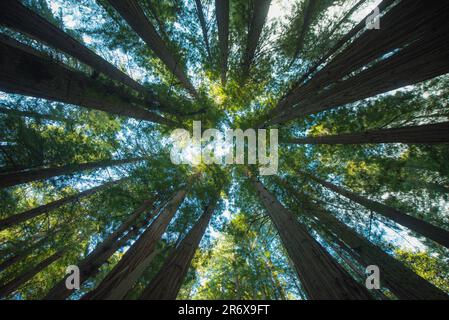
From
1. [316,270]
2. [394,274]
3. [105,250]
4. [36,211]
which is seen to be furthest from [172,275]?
[36,211]

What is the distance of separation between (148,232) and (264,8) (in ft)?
20.9

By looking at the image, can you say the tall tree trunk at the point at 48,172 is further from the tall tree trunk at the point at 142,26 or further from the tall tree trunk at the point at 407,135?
the tall tree trunk at the point at 407,135

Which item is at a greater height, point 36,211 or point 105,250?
point 105,250

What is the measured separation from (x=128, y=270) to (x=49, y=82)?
2.75m

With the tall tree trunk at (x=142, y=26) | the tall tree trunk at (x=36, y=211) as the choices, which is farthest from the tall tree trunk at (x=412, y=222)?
the tall tree trunk at (x=36, y=211)

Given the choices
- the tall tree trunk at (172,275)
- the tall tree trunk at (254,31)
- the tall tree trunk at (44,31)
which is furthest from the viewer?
the tall tree trunk at (254,31)

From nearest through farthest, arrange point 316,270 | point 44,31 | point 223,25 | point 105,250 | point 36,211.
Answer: point 316,270
point 44,31
point 105,250
point 223,25
point 36,211

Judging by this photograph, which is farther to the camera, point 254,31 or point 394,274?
point 254,31

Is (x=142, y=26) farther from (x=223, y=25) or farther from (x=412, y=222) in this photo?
(x=412, y=222)

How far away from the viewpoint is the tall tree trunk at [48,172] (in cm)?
576

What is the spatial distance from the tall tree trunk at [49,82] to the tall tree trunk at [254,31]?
170 inches

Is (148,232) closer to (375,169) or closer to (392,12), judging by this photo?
(392,12)

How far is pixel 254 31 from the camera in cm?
626

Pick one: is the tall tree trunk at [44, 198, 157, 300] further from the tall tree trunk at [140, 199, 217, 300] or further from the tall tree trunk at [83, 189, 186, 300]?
the tall tree trunk at [140, 199, 217, 300]
